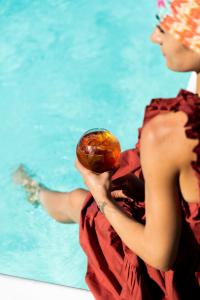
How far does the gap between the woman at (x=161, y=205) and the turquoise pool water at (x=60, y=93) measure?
1238 millimetres

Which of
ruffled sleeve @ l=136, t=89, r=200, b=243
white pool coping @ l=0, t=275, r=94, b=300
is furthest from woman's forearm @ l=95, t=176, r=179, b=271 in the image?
white pool coping @ l=0, t=275, r=94, b=300

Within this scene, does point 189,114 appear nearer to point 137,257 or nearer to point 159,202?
point 159,202

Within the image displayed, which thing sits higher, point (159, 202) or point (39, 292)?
point (159, 202)

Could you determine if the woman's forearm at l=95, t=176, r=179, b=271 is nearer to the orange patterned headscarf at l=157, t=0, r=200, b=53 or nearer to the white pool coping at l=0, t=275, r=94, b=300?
the orange patterned headscarf at l=157, t=0, r=200, b=53

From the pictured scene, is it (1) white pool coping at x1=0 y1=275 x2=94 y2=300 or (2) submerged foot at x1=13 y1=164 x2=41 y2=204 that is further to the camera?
(2) submerged foot at x1=13 y1=164 x2=41 y2=204

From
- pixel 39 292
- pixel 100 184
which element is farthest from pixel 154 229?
pixel 39 292

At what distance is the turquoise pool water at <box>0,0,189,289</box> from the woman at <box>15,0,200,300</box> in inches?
A: 48.7

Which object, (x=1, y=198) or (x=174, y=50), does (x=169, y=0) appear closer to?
(x=174, y=50)

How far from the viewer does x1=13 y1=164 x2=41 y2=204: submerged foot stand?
355cm

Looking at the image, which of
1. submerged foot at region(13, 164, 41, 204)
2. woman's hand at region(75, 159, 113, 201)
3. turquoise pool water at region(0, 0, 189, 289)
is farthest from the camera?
turquoise pool water at region(0, 0, 189, 289)

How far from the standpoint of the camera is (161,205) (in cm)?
171

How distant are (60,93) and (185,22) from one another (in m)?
2.91

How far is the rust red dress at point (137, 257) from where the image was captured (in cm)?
179

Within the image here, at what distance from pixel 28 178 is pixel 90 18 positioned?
6.32 ft
